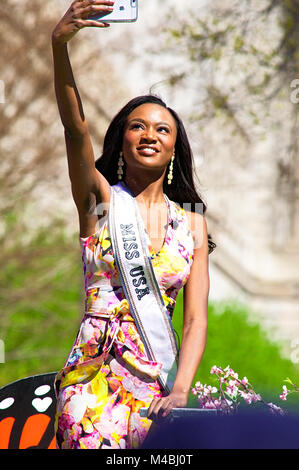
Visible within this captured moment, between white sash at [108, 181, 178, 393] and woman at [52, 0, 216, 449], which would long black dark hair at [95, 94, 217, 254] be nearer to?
woman at [52, 0, 216, 449]

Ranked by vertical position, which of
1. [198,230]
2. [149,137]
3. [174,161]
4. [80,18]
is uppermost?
[80,18]

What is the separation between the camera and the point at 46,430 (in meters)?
2.88

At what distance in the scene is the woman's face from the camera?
7.75 ft

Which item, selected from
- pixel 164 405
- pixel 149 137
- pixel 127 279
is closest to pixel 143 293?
pixel 127 279

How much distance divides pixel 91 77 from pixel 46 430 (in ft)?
18.5

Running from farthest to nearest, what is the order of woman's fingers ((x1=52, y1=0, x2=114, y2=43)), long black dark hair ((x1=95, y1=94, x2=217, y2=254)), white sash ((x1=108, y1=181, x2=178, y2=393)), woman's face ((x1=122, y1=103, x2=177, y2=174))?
long black dark hair ((x1=95, y1=94, x2=217, y2=254)), woman's face ((x1=122, y1=103, x2=177, y2=174)), white sash ((x1=108, y1=181, x2=178, y2=393)), woman's fingers ((x1=52, y1=0, x2=114, y2=43))

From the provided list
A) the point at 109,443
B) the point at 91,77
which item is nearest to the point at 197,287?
the point at 109,443

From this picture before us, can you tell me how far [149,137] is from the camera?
2355 millimetres

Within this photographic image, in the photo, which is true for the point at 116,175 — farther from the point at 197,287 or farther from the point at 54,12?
the point at 54,12

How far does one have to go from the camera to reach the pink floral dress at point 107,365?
2.07 m

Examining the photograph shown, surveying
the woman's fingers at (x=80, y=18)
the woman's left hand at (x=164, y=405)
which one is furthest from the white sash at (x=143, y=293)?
the woman's fingers at (x=80, y=18)

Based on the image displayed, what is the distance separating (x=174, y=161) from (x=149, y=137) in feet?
0.85

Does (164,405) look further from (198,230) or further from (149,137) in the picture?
(149,137)

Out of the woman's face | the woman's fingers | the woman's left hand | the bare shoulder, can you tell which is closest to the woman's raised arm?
the woman's fingers
